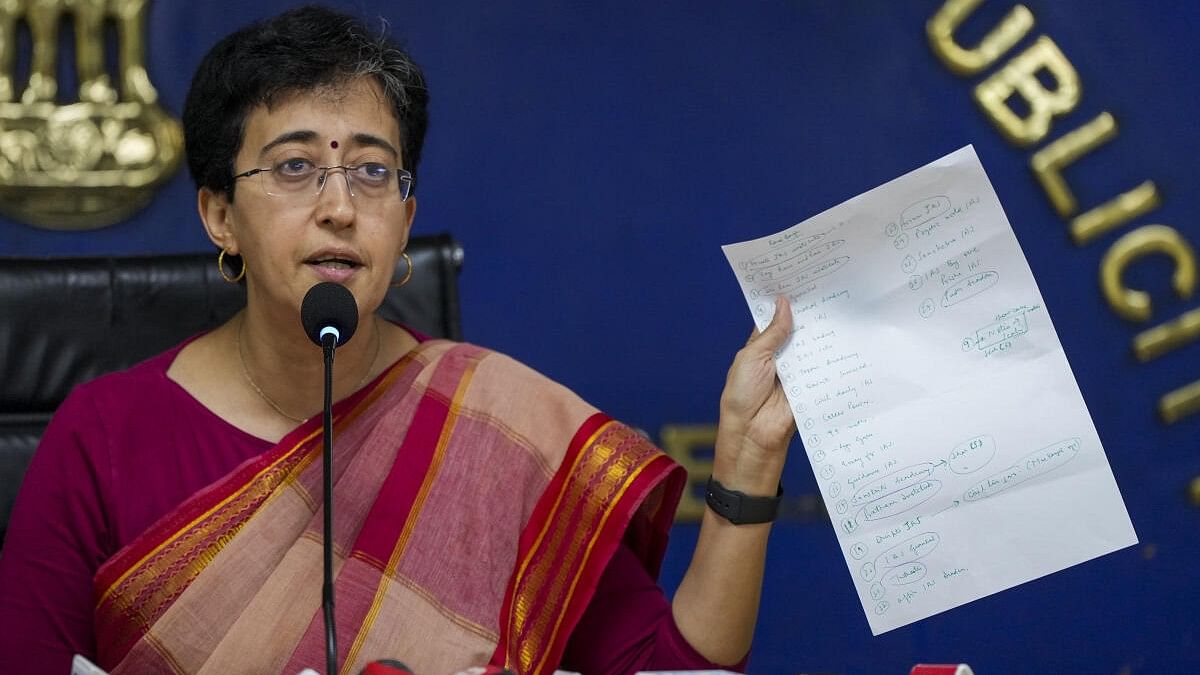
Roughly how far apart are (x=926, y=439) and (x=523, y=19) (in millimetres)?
1551

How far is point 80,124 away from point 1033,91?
1.68 meters

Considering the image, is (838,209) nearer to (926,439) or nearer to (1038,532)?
(926,439)

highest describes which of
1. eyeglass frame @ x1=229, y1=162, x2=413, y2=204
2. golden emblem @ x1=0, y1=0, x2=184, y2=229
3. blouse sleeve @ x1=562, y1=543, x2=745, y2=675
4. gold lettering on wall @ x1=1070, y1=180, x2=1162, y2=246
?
golden emblem @ x1=0, y1=0, x2=184, y2=229

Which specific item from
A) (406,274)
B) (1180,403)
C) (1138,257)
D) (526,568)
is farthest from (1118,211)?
(526,568)

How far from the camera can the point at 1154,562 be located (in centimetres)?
256

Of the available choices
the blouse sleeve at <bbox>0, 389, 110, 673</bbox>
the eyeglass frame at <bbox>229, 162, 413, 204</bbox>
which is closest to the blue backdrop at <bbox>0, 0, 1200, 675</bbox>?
the eyeglass frame at <bbox>229, 162, 413, 204</bbox>

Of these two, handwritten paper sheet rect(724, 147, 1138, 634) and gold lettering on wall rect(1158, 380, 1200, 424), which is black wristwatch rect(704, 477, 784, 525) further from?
gold lettering on wall rect(1158, 380, 1200, 424)

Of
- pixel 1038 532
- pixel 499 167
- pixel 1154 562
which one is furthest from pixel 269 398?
pixel 1154 562

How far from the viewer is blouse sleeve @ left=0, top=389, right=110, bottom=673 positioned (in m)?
1.43

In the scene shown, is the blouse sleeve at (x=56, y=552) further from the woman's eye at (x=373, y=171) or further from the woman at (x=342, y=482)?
the woman's eye at (x=373, y=171)

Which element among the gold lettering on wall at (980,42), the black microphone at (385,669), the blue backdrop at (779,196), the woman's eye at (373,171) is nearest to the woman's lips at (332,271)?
the woman's eye at (373,171)

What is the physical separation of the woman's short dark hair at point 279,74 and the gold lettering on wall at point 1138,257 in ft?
4.88

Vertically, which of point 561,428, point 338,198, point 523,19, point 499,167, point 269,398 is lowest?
point 561,428

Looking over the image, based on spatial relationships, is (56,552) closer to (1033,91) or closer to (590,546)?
(590,546)
